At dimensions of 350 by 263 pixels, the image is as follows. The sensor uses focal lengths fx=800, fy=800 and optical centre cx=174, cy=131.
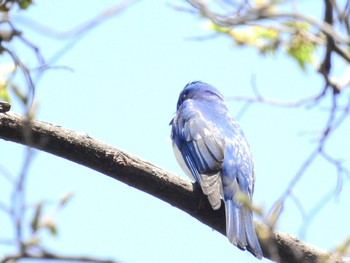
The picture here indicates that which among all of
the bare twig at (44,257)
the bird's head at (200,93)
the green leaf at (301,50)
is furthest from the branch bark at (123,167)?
the bird's head at (200,93)

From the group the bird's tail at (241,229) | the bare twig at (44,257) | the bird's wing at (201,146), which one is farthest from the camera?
the bird's wing at (201,146)

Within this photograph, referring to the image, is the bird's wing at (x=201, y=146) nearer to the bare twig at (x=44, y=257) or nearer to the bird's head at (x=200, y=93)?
the bird's head at (x=200, y=93)

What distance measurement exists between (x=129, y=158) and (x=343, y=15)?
7.81 ft

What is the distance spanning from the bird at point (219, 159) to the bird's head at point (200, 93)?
0.25 m

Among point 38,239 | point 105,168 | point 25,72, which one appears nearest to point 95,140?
point 105,168

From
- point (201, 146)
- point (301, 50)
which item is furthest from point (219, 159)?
point (301, 50)

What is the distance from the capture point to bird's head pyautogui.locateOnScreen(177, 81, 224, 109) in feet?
27.3

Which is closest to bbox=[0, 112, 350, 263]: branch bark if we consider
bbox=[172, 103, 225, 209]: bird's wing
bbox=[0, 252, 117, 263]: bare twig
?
bbox=[172, 103, 225, 209]: bird's wing

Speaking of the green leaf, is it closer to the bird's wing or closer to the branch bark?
the branch bark

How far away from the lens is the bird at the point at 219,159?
5.56 metres

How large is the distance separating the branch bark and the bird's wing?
36 centimetres

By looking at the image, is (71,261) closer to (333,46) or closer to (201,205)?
(333,46)

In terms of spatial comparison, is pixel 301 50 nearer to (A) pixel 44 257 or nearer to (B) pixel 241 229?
(B) pixel 241 229

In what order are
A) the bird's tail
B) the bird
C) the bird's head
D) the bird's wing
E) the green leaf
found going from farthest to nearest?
the bird's head, the bird's wing, the bird, the bird's tail, the green leaf
